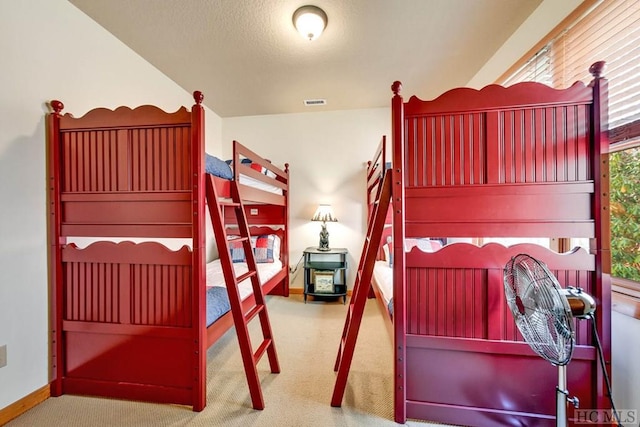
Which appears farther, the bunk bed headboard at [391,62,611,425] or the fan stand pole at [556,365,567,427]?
the bunk bed headboard at [391,62,611,425]

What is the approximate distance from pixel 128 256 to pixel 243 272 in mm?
1292

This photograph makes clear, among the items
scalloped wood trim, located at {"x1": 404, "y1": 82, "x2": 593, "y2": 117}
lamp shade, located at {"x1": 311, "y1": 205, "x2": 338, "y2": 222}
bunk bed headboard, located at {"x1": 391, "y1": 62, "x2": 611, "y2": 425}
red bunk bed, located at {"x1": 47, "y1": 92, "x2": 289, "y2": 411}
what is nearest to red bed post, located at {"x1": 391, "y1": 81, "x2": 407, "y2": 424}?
bunk bed headboard, located at {"x1": 391, "y1": 62, "x2": 611, "y2": 425}

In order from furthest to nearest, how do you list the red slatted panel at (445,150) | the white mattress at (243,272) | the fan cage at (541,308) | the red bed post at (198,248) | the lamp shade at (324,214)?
the lamp shade at (324,214) → the white mattress at (243,272) → the red bed post at (198,248) → the red slatted panel at (445,150) → the fan cage at (541,308)

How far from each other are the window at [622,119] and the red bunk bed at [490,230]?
121mm

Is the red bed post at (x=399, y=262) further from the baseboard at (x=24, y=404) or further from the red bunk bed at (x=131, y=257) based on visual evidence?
the baseboard at (x=24, y=404)

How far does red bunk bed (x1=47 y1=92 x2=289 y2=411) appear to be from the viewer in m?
1.56

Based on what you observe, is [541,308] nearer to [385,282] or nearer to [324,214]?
[385,282]

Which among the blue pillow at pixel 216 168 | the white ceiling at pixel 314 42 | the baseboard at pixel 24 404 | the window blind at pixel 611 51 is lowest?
the baseboard at pixel 24 404

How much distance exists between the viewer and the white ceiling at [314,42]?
6.09 feet

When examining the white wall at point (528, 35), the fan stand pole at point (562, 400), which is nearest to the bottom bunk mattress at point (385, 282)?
the fan stand pole at point (562, 400)

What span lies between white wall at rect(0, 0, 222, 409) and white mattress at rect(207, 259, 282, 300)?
108 cm

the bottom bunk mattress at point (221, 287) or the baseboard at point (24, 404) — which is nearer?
the baseboard at point (24, 404)

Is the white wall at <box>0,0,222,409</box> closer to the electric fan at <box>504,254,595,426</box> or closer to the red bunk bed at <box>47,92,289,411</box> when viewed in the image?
the red bunk bed at <box>47,92,289,411</box>

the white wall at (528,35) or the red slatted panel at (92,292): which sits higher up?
the white wall at (528,35)
